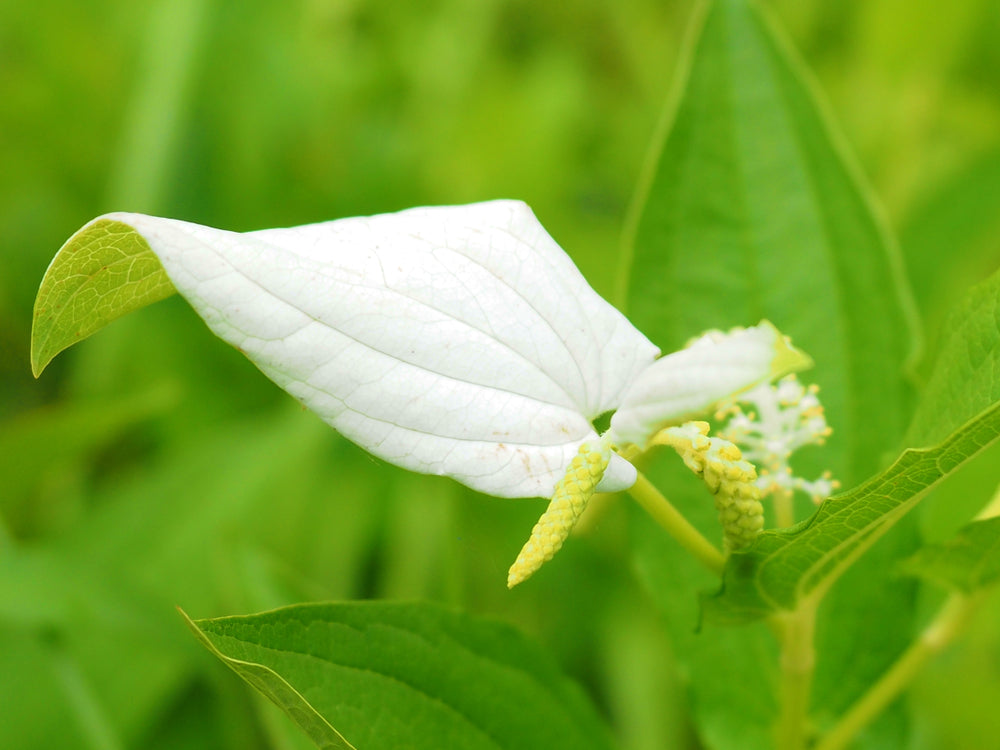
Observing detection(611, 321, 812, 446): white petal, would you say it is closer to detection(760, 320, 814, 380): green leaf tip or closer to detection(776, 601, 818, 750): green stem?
detection(760, 320, 814, 380): green leaf tip

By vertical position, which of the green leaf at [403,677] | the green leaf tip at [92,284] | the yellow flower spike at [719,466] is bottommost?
the green leaf at [403,677]

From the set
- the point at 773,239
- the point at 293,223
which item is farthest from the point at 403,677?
the point at 293,223

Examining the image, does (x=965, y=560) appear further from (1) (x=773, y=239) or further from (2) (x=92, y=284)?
(2) (x=92, y=284)

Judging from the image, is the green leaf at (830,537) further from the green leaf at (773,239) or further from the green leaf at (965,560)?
the green leaf at (773,239)

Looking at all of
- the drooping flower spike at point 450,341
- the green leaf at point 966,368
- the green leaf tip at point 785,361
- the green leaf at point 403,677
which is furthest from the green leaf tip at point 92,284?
the green leaf at point 966,368

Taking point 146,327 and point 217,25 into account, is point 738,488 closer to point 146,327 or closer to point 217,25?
point 146,327

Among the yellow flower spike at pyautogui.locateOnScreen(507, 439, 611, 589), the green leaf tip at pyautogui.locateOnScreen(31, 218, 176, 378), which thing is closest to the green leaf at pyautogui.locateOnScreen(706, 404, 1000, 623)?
the yellow flower spike at pyautogui.locateOnScreen(507, 439, 611, 589)

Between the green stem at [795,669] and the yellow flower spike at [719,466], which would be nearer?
the yellow flower spike at [719,466]
